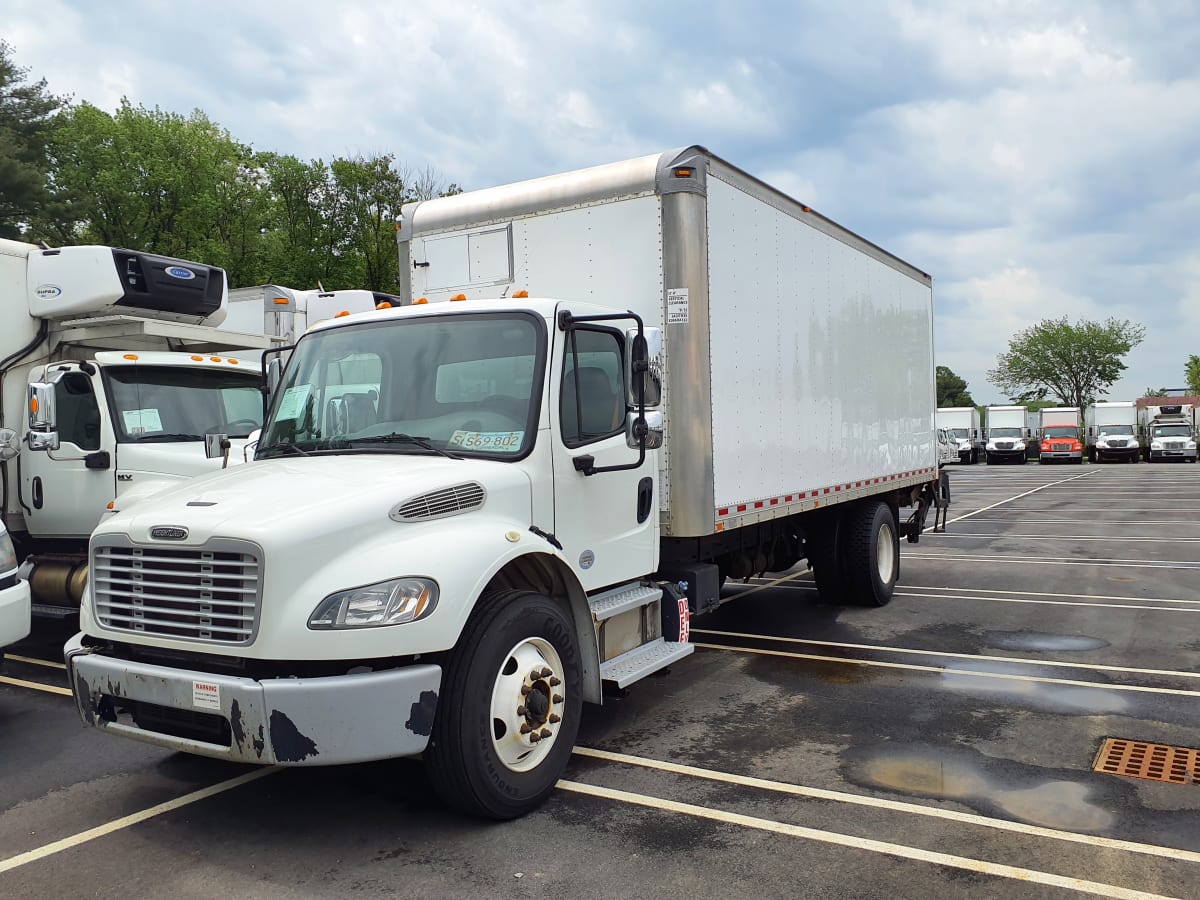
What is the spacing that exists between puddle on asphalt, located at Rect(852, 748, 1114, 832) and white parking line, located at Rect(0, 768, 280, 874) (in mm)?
3272

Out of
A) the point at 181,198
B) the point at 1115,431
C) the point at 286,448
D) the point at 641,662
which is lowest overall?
the point at 641,662

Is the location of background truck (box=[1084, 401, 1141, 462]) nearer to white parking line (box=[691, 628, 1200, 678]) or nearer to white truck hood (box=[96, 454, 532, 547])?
white parking line (box=[691, 628, 1200, 678])

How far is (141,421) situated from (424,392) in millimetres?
4594

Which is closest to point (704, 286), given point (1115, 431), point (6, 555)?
point (6, 555)

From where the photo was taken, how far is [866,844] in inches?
164

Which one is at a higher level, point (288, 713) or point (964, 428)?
point (964, 428)

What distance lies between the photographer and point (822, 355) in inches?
330

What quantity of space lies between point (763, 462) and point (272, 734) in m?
4.37

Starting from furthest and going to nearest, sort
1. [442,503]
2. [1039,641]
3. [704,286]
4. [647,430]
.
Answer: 1. [1039,641]
2. [704,286]
3. [647,430]
4. [442,503]

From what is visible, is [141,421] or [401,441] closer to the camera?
[401,441]

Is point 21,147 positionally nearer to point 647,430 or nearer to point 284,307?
point 284,307

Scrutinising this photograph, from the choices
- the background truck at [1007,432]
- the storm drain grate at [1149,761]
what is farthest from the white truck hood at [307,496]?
the background truck at [1007,432]

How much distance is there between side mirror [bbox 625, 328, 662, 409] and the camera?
198 inches

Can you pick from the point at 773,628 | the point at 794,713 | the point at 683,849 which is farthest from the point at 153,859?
the point at 773,628
